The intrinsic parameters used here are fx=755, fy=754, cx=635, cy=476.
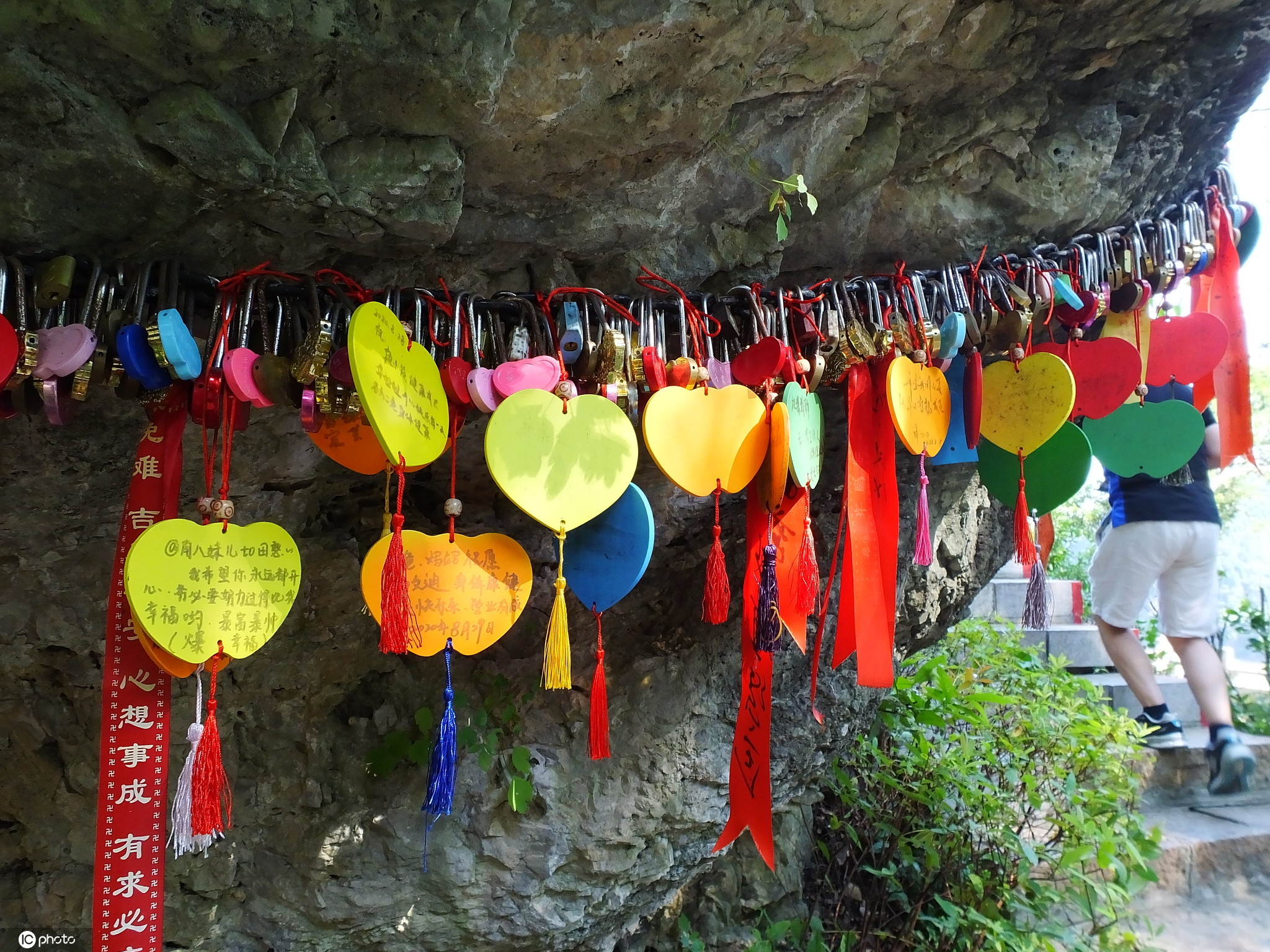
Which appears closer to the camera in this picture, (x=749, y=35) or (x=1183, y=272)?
(x=749, y=35)

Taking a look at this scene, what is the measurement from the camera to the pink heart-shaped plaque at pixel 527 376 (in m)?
0.77

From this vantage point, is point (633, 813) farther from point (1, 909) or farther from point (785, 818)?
point (1, 909)

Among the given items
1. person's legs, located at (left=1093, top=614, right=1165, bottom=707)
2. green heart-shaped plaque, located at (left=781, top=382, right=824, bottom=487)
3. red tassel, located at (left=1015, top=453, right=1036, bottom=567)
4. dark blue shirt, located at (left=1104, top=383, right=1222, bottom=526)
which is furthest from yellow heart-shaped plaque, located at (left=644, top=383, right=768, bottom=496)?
person's legs, located at (left=1093, top=614, right=1165, bottom=707)

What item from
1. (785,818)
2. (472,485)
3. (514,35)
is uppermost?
(514,35)

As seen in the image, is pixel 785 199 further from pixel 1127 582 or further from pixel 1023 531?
pixel 1127 582

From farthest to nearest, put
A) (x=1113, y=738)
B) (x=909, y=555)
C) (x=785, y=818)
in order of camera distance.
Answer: (x=1113, y=738), (x=785, y=818), (x=909, y=555)

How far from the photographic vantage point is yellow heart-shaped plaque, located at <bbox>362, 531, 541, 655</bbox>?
747mm

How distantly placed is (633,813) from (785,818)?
0.63 meters

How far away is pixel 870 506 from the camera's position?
95 centimetres

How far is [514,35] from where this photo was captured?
0.69 m

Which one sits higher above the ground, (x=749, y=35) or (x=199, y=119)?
(x=749, y=35)

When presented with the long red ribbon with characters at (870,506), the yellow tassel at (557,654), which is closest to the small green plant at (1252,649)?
the long red ribbon with characters at (870,506)

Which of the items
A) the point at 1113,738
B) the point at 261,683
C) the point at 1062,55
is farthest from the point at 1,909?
the point at 1113,738

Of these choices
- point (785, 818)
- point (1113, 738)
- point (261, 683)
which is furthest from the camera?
point (1113, 738)
